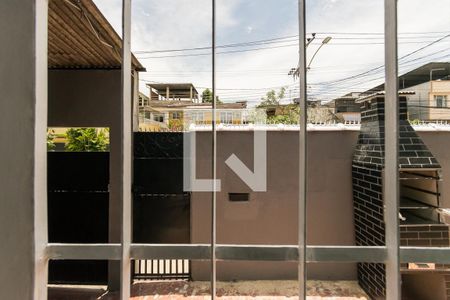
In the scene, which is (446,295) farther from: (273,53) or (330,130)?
(273,53)

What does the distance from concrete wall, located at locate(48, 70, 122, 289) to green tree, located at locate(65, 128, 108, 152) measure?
2.51 m

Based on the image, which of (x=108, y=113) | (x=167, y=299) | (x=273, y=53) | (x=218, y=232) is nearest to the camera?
(x=167, y=299)

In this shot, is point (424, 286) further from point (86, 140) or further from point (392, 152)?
point (86, 140)

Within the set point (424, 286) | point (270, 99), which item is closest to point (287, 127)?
point (424, 286)

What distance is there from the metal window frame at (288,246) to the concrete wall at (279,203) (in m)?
3.08

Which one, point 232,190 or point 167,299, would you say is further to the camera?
point 232,190

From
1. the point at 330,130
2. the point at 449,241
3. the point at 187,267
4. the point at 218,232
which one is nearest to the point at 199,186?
the point at 218,232

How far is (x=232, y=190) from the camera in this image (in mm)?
4109

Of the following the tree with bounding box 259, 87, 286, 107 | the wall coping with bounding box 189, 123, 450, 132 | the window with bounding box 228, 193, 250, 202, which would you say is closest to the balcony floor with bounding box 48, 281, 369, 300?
the window with bounding box 228, 193, 250, 202

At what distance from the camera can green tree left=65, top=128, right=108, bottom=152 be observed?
626 cm

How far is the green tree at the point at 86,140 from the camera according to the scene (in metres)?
6.26

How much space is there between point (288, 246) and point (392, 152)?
0.50m

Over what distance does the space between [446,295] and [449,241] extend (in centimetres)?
67

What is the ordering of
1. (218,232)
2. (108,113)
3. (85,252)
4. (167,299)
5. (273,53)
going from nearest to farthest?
(85,252)
(167,299)
(108,113)
(218,232)
(273,53)
